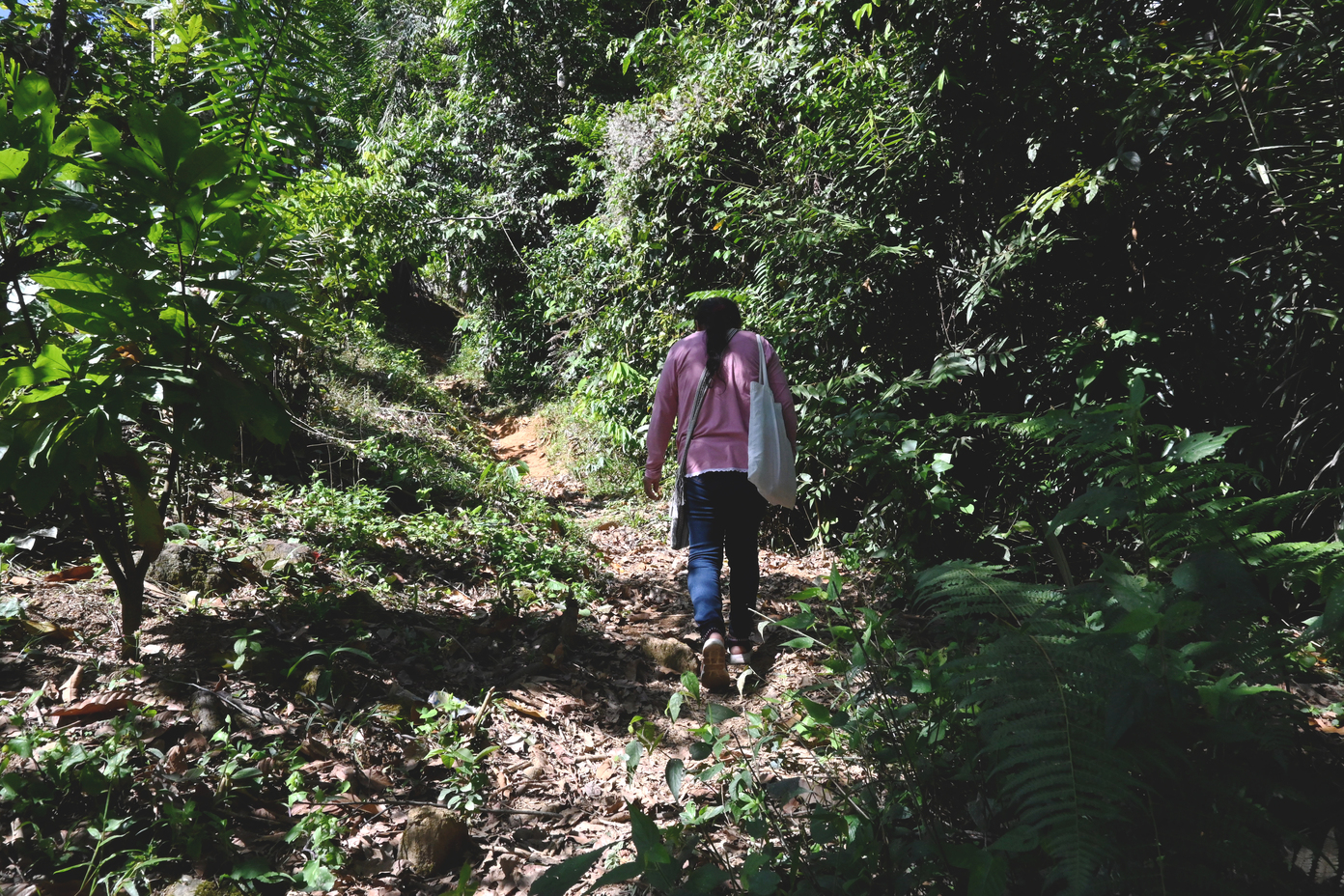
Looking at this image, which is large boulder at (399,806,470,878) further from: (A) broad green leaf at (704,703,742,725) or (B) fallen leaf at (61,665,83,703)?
(B) fallen leaf at (61,665,83,703)

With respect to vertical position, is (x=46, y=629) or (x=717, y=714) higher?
(x=46, y=629)

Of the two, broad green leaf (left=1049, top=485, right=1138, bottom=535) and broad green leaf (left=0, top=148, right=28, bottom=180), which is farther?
broad green leaf (left=0, top=148, right=28, bottom=180)

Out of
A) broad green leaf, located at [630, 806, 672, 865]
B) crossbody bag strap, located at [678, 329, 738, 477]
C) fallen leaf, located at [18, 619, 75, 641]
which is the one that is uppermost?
crossbody bag strap, located at [678, 329, 738, 477]

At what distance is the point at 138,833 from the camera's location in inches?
74.7

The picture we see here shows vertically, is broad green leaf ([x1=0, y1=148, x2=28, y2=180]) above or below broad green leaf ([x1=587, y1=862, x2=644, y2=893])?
above

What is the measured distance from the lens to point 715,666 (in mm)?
3246

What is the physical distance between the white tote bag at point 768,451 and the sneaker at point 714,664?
730 mm

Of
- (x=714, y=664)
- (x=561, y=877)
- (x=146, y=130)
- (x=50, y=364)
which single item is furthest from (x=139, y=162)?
(x=714, y=664)

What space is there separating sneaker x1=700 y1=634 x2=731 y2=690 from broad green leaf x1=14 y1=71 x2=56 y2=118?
306cm

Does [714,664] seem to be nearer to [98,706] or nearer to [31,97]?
[98,706]

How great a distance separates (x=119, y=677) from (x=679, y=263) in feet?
17.8

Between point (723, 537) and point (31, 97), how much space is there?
3.04 meters

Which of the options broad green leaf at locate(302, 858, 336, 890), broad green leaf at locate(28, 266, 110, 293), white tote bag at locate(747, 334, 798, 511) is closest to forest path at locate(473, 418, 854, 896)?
broad green leaf at locate(302, 858, 336, 890)

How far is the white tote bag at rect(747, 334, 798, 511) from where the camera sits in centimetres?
337
